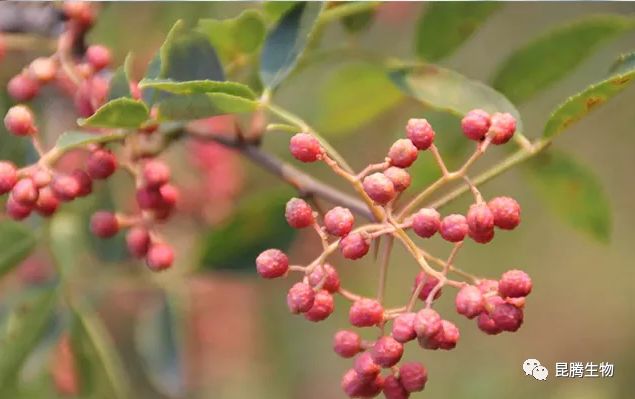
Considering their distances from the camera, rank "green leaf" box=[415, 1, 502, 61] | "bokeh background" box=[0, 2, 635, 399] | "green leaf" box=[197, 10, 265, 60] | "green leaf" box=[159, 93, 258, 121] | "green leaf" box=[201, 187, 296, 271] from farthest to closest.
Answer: "bokeh background" box=[0, 2, 635, 399]
"green leaf" box=[201, 187, 296, 271]
"green leaf" box=[415, 1, 502, 61]
"green leaf" box=[197, 10, 265, 60]
"green leaf" box=[159, 93, 258, 121]

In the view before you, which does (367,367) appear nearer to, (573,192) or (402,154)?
(402,154)

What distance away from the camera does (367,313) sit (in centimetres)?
87

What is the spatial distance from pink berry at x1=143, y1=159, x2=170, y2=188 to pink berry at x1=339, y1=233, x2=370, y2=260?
0.26 meters

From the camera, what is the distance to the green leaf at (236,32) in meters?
1.02

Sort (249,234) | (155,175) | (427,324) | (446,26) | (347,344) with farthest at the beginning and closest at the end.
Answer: (249,234) → (446,26) → (155,175) → (347,344) → (427,324)

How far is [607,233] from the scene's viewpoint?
4.19 ft

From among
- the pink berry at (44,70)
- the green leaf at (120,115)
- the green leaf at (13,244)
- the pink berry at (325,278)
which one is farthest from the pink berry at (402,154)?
the green leaf at (13,244)

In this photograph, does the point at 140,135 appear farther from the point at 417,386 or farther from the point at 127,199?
the point at 127,199

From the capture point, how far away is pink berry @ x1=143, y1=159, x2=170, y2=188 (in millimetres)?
1021

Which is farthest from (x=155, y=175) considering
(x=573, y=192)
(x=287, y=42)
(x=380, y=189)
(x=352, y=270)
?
(x=352, y=270)

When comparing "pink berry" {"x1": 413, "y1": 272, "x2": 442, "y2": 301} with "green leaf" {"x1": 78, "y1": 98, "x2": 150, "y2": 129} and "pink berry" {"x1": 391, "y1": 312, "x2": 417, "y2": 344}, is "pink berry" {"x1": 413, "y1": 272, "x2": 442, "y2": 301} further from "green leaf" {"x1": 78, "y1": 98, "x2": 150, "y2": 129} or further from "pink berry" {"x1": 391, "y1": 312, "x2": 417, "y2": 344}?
"green leaf" {"x1": 78, "y1": 98, "x2": 150, "y2": 129}

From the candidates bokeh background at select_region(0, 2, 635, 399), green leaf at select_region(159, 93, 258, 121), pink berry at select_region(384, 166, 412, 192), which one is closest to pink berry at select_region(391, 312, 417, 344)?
pink berry at select_region(384, 166, 412, 192)

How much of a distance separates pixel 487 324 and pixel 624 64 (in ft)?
0.83

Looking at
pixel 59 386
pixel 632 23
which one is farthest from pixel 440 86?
pixel 59 386
